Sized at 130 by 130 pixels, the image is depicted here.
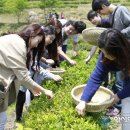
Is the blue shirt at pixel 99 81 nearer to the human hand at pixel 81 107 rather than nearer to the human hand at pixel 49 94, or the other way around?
the human hand at pixel 81 107

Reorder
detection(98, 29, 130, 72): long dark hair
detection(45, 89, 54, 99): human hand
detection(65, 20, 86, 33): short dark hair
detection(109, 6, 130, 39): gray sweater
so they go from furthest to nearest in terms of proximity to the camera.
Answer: detection(65, 20, 86, 33): short dark hair < detection(109, 6, 130, 39): gray sweater < detection(45, 89, 54, 99): human hand < detection(98, 29, 130, 72): long dark hair

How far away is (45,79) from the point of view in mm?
5066

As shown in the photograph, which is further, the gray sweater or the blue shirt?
the gray sweater

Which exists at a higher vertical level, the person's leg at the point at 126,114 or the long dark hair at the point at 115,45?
the long dark hair at the point at 115,45

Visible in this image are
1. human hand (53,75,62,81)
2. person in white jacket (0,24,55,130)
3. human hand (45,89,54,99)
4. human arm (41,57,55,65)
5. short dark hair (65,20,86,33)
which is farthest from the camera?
short dark hair (65,20,86,33)

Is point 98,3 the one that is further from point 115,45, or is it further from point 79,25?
point 115,45

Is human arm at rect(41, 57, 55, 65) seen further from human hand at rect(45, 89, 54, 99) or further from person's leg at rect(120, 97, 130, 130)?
person's leg at rect(120, 97, 130, 130)

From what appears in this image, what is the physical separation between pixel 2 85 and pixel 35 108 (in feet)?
2.02

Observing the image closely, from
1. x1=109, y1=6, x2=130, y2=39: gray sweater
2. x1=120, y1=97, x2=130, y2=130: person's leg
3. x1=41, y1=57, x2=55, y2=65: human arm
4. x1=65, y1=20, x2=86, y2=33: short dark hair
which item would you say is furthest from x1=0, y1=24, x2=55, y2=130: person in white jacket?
x1=65, y1=20, x2=86, y2=33: short dark hair

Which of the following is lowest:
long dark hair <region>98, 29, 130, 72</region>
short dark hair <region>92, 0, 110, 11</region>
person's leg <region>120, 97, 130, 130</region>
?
person's leg <region>120, 97, 130, 130</region>

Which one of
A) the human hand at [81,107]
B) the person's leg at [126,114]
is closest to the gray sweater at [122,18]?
the person's leg at [126,114]

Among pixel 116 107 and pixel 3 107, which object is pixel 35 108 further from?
pixel 116 107

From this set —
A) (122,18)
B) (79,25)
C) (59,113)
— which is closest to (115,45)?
(59,113)

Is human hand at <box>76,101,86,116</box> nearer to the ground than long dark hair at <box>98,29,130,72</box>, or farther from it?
nearer to the ground
